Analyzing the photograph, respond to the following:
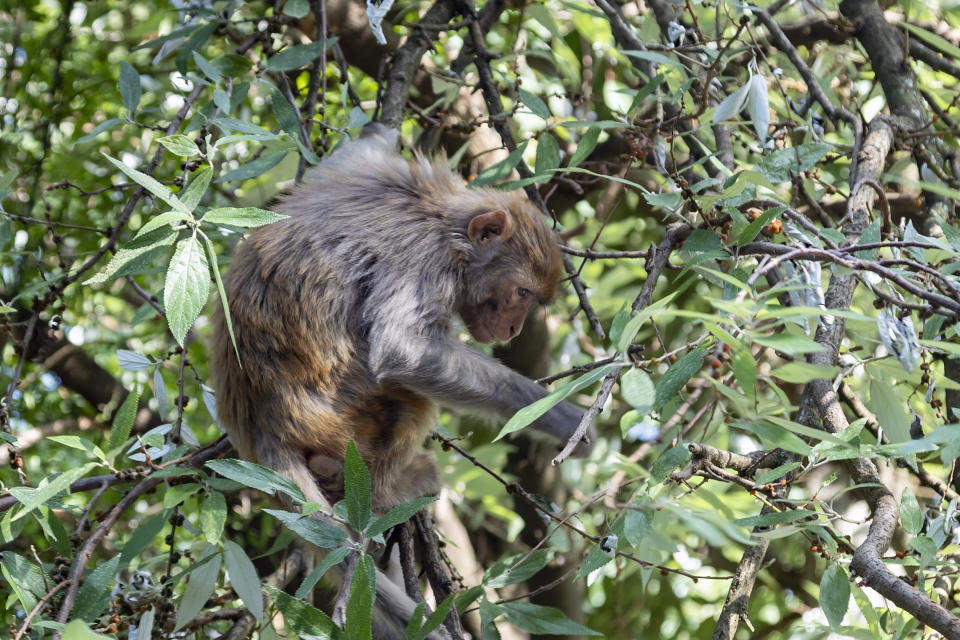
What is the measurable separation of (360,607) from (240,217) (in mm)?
1112

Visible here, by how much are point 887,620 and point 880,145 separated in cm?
177

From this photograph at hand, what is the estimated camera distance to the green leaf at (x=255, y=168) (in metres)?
3.59

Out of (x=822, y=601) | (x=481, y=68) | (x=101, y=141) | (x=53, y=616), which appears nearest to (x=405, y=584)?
(x=53, y=616)

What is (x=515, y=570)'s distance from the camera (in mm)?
3027

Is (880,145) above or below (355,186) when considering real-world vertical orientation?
above

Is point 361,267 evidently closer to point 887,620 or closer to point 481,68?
point 481,68

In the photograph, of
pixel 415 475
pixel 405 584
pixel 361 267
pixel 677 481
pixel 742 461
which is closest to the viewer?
pixel 677 481

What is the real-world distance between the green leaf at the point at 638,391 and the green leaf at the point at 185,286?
1122 millimetres

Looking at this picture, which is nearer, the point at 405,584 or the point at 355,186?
the point at 405,584

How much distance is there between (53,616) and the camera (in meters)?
2.96

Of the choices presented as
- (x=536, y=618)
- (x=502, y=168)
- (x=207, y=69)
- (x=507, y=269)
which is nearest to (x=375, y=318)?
(x=507, y=269)

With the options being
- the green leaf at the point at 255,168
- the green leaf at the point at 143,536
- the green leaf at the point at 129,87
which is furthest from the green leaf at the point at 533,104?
the green leaf at the point at 143,536

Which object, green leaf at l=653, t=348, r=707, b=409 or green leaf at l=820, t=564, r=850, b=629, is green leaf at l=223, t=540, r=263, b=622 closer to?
green leaf at l=653, t=348, r=707, b=409

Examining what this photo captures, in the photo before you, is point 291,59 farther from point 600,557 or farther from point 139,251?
point 600,557
